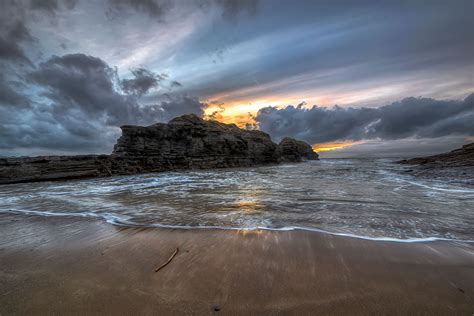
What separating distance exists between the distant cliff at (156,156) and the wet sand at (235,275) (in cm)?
1984

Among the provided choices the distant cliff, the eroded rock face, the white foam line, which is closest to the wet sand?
the white foam line

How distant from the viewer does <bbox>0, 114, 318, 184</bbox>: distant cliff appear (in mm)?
17125

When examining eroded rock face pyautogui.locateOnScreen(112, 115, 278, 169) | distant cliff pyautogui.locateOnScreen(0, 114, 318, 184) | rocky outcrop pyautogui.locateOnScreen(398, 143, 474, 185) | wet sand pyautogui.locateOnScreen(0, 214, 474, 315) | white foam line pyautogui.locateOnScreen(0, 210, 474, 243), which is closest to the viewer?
wet sand pyautogui.locateOnScreen(0, 214, 474, 315)

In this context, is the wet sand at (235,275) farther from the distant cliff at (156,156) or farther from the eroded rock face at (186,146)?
the eroded rock face at (186,146)

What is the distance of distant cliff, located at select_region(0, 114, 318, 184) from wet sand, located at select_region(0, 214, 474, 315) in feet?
65.1

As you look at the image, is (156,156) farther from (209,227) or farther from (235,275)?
(235,275)

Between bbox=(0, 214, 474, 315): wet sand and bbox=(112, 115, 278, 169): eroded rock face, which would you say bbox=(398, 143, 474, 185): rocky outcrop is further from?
bbox=(112, 115, 278, 169): eroded rock face

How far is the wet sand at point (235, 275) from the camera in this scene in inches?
57.6

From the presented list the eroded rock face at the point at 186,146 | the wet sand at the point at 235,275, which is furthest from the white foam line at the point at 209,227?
the eroded rock face at the point at 186,146

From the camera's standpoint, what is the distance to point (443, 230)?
9.77ft

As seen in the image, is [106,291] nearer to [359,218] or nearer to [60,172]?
[359,218]

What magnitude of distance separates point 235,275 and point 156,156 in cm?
3092

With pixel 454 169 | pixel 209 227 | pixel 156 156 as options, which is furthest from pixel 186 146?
pixel 209 227

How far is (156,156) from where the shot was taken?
30.1 m
